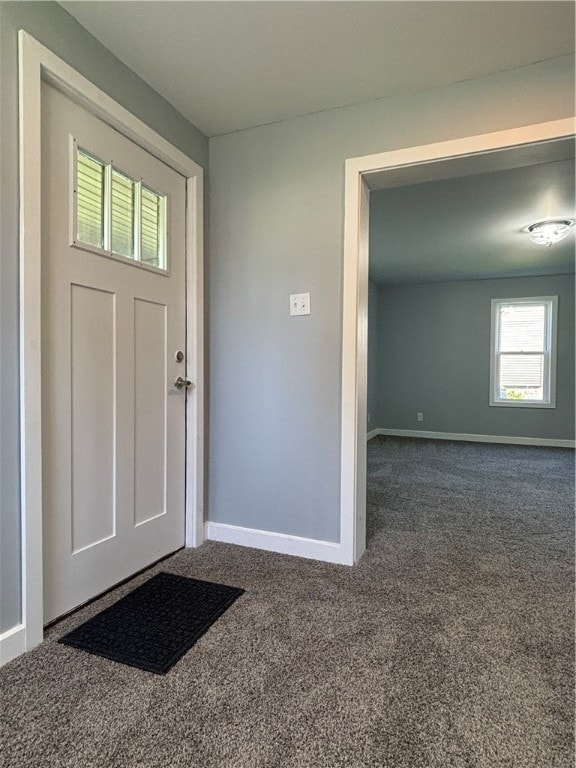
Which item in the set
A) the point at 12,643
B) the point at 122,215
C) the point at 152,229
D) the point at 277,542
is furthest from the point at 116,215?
the point at 277,542

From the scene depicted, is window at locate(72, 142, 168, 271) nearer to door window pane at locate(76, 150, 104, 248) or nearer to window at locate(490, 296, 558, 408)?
door window pane at locate(76, 150, 104, 248)

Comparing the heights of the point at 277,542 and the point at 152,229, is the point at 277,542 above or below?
below

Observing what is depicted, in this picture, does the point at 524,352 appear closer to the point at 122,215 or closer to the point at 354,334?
the point at 354,334

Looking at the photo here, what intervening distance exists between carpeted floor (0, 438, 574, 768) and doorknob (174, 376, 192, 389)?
902 mm

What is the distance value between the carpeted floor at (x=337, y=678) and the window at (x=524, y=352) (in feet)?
12.7

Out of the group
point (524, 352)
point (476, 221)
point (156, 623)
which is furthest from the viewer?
point (524, 352)

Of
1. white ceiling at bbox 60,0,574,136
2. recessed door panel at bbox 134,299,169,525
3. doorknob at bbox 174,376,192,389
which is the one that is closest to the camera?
white ceiling at bbox 60,0,574,136

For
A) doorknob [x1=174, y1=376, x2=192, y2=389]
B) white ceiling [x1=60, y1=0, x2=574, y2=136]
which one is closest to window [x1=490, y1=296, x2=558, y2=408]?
white ceiling [x1=60, y1=0, x2=574, y2=136]

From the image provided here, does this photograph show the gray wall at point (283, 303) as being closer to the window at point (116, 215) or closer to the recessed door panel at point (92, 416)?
the window at point (116, 215)

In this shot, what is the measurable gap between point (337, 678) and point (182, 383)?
149cm

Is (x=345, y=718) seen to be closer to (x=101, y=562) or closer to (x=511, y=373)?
(x=101, y=562)

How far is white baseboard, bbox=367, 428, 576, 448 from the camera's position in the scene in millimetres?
5465

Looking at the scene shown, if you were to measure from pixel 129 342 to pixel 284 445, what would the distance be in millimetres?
948

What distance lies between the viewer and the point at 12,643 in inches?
54.0
